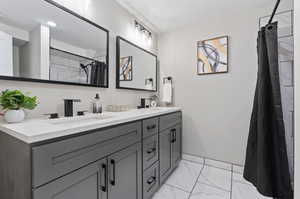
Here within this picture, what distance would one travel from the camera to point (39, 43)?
1.05 meters

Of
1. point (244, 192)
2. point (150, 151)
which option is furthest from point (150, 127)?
point (244, 192)

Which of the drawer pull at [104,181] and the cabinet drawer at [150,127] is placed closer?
the drawer pull at [104,181]

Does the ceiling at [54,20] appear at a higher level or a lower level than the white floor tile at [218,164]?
higher

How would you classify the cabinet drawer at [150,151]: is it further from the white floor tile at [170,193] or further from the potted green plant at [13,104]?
the potted green plant at [13,104]

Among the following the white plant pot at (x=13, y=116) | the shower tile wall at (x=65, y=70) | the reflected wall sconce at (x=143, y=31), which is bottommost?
the white plant pot at (x=13, y=116)

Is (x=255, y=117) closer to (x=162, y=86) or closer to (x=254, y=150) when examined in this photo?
(x=254, y=150)

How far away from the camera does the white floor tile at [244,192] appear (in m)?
1.47

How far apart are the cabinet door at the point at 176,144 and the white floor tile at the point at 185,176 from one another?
0.13 metres

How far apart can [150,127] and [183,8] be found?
1.69 meters

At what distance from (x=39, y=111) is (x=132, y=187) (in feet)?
3.15

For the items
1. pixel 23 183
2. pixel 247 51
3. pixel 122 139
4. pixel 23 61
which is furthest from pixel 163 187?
pixel 247 51

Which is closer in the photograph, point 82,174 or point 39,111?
point 82,174

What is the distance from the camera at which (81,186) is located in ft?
2.49

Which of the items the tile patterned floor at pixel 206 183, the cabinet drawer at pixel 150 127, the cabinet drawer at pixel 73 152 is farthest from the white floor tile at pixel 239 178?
the cabinet drawer at pixel 73 152
